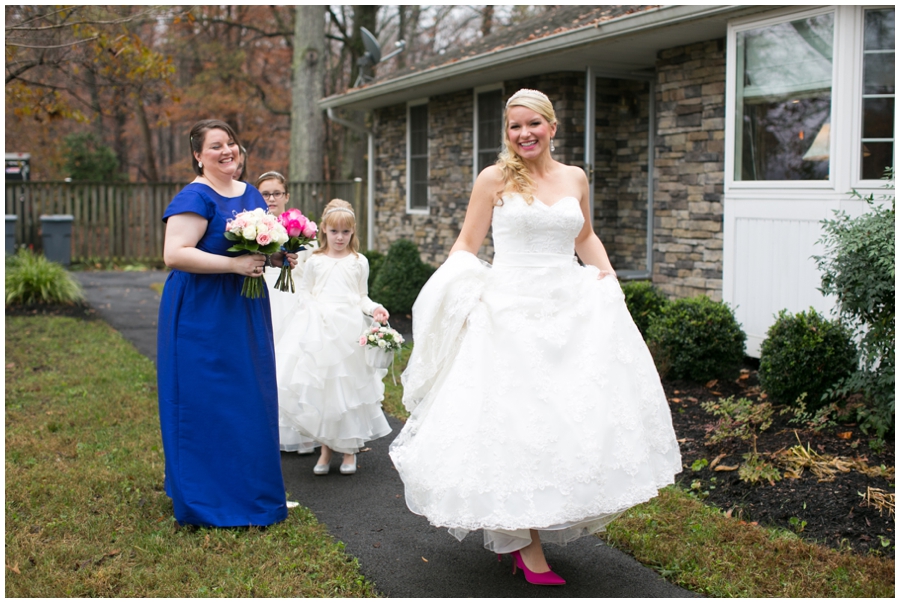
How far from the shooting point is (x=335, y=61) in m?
33.0

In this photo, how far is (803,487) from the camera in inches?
186

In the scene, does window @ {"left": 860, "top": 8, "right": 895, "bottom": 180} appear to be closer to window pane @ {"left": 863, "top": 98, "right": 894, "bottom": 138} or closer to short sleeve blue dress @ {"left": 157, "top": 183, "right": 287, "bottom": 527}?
window pane @ {"left": 863, "top": 98, "right": 894, "bottom": 138}

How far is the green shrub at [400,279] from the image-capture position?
38.3ft

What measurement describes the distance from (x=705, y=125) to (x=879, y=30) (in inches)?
85.9

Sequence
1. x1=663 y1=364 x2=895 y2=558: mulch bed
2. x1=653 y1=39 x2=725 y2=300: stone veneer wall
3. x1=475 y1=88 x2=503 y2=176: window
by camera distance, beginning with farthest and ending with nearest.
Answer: x1=475 y1=88 x2=503 y2=176: window, x1=653 y1=39 x2=725 y2=300: stone veneer wall, x1=663 y1=364 x2=895 y2=558: mulch bed

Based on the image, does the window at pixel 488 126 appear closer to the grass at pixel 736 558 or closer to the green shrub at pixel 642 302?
the green shrub at pixel 642 302

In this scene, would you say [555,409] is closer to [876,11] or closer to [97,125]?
[876,11]

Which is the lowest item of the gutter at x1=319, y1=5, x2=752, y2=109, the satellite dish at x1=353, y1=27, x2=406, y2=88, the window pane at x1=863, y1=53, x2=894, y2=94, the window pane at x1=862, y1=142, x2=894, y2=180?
the window pane at x1=862, y1=142, x2=894, y2=180

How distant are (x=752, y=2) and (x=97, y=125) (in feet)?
96.0

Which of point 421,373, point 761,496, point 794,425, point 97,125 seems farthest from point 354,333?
point 97,125

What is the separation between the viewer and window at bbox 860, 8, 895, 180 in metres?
6.68

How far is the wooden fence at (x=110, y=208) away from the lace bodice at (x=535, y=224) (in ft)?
47.9

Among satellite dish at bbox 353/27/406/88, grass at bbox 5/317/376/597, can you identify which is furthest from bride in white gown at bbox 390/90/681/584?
satellite dish at bbox 353/27/406/88

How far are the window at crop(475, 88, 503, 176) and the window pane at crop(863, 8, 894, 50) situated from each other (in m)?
5.85
